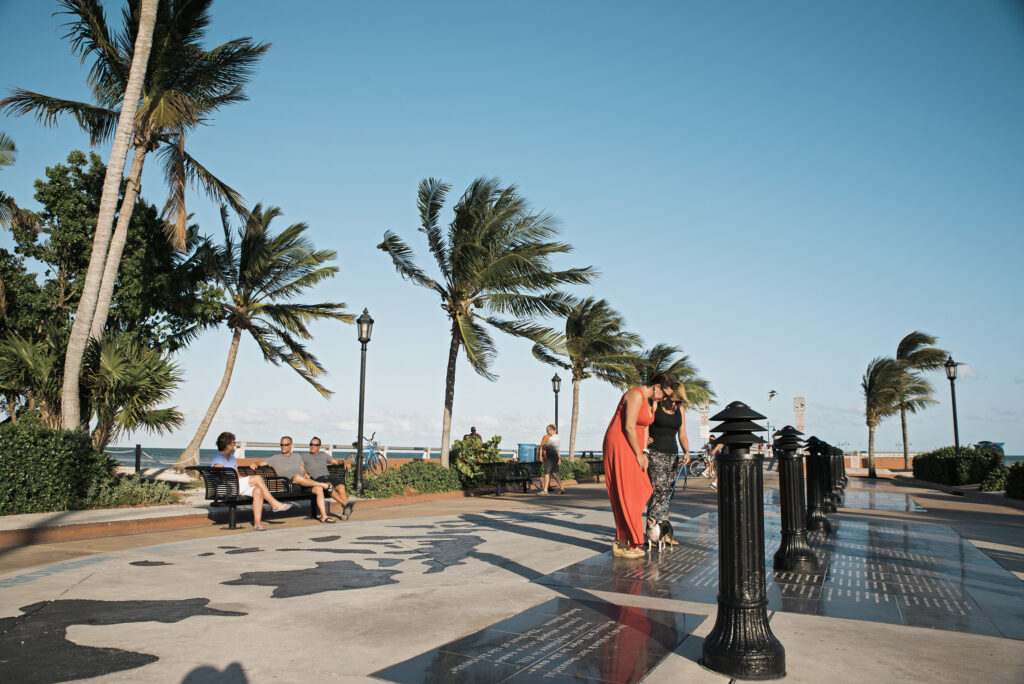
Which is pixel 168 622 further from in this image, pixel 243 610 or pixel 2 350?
pixel 2 350

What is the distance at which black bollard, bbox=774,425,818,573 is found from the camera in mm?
6098

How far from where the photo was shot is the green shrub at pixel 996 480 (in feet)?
62.3

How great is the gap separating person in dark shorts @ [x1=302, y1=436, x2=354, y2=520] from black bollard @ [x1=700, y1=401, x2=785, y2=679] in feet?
27.0

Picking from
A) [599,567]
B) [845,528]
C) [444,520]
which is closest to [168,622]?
[599,567]

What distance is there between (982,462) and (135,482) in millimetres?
22116

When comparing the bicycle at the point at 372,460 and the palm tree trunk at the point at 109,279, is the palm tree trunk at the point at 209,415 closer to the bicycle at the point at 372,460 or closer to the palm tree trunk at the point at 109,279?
the bicycle at the point at 372,460

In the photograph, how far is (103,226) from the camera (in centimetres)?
1245

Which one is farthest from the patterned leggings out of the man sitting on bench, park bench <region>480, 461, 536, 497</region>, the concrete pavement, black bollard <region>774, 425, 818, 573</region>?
park bench <region>480, 461, 536, 497</region>

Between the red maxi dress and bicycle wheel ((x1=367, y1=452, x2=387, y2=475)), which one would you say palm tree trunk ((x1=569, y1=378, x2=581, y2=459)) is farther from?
the red maxi dress

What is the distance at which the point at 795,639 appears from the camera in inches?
150

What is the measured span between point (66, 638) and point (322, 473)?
6.96 meters

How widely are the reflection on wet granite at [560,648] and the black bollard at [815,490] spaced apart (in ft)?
17.8

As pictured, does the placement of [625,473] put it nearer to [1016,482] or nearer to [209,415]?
[1016,482]

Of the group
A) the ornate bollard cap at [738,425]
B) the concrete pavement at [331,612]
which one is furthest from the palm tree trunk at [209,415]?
the ornate bollard cap at [738,425]
